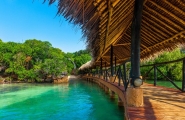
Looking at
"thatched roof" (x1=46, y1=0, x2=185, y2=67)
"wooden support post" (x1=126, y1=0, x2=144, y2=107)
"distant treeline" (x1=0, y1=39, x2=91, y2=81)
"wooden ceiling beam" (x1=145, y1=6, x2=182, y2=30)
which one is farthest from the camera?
"distant treeline" (x1=0, y1=39, x2=91, y2=81)

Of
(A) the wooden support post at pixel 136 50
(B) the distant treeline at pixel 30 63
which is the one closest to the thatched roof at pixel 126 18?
(A) the wooden support post at pixel 136 50

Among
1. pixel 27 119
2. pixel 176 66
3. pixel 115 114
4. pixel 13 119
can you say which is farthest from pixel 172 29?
pixel 176 66

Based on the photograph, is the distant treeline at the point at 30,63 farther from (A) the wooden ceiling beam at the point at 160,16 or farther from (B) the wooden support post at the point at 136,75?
(B) the wooden support post at the point at 136,75

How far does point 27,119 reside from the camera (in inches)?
287

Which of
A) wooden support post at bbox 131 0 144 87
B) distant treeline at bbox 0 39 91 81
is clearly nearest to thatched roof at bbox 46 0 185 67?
wooden support post at bbox 131 0 144 87

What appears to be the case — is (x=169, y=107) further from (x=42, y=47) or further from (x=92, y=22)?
(x=42, y=47)

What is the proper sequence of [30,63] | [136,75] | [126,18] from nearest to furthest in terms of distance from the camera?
[136,75]
[126,18]
[30,63]

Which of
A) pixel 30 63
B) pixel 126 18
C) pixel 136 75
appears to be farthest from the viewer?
pixel 30 63

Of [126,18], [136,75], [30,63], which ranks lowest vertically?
[136,75]

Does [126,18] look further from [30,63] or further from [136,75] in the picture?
[30,63]

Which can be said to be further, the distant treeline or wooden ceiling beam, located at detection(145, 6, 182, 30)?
→ the distant treeline

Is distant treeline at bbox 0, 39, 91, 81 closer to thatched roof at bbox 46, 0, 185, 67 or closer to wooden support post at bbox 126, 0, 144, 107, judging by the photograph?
thatched roof at bbox 46, 0, 185, 67

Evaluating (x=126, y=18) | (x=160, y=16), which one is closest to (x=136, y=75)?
(x=126, y=18)

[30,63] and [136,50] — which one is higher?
[30,63]
